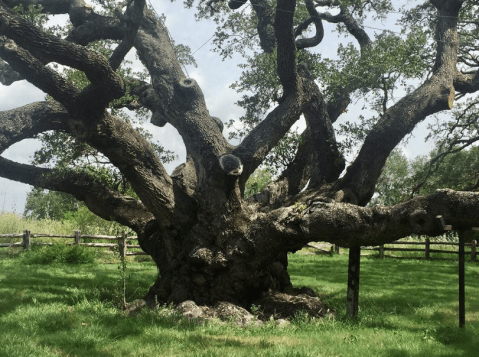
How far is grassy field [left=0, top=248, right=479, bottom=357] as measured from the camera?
20.1 feet

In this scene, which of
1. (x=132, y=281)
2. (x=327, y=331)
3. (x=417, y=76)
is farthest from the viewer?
(x=132, y=281)

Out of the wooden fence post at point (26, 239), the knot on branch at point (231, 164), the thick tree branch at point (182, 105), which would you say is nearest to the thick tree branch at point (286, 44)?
the thick tree branch at point (182, 105)

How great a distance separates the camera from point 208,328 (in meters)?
7.48

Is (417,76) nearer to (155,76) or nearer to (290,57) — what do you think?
(290,57)

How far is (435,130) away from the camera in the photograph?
1602 centimetres

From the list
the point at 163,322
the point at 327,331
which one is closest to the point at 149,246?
the point at 163,322

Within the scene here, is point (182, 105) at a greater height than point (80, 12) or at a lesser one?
lesser

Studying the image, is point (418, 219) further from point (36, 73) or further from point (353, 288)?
point (36, 73)

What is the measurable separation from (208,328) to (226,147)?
14.8 feet

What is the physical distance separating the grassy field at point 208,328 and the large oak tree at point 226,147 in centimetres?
157

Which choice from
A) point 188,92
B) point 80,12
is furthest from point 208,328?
point 80,12

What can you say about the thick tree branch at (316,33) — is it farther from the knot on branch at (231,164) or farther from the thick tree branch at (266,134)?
the knot on branch at (231,164)

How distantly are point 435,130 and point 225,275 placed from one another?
35.0 ft

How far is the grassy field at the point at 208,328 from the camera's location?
20.1 feet
